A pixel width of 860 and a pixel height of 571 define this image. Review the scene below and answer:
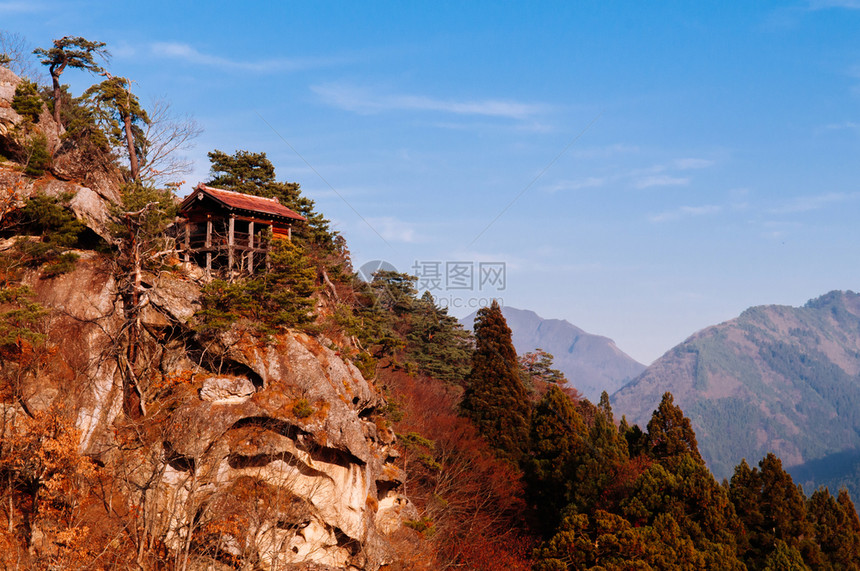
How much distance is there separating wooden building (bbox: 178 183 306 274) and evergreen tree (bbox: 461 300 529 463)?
1466cm

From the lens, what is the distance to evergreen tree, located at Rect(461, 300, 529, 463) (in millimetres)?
34031

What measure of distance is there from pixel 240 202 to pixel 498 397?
57.6 feet

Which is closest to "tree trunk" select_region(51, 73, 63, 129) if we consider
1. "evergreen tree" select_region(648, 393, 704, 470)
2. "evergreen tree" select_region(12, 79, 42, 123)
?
"evergreen tree" select_region(12, 79, 42, 123)

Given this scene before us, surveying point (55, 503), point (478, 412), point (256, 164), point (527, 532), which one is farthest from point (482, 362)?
point (55, 503)

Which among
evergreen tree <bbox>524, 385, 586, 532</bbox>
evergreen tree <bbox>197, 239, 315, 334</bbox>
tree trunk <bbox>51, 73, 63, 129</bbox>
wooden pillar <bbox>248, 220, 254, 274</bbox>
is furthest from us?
evergreen tree <bbox>524, 385, 586, 532</bbox>

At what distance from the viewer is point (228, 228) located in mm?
24812

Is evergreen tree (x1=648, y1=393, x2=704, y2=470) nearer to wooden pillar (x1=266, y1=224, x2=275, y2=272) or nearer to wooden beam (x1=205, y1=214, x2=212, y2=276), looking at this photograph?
wooden pillar (x1=266, y1=224, x2=275, y2=272)

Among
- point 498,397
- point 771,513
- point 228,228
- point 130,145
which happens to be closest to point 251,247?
point 228,228

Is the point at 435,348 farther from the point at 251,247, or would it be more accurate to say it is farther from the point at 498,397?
the point at 251,247

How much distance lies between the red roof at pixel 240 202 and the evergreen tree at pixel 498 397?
48.2ft

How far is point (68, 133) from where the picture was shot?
81.6 ft

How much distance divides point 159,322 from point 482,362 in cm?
1927

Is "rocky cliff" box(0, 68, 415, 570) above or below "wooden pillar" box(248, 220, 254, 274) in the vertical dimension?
below

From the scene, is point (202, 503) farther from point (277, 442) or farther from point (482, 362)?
point (482, 362)
